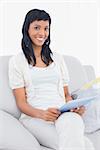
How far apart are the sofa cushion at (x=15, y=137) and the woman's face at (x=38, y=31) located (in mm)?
479

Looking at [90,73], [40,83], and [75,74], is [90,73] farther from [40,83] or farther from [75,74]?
[40,83]

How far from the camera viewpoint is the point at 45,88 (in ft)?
6.39

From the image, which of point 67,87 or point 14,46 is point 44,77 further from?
point 14,46

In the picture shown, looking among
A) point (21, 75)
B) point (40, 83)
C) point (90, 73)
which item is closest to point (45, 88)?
point (40, 83)

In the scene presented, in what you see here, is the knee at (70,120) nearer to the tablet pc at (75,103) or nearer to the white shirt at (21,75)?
the tablet pc at (75,103)

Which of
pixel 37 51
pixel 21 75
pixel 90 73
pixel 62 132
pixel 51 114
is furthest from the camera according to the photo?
pixel 90 73

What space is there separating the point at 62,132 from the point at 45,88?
416mm

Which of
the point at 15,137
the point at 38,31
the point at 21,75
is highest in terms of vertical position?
the point at 38,31

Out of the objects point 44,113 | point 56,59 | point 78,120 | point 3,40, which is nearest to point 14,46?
point 3,40

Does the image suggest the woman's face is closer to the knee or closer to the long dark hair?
the long dark hair

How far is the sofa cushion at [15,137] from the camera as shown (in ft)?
5.36

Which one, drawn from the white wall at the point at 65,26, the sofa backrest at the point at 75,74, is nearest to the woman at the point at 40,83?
the sofa backrest at the point at 75,74

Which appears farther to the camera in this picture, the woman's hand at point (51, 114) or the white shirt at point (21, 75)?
the white shirt at point (21, 75)

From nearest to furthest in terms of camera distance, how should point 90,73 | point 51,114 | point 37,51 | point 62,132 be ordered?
point 62,132, point 51,114, point 37,51, point 90,73
